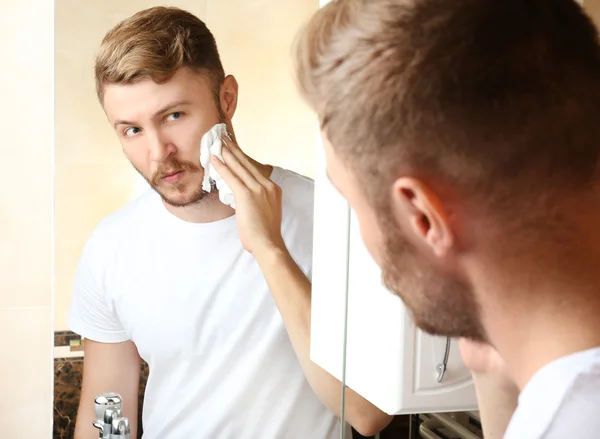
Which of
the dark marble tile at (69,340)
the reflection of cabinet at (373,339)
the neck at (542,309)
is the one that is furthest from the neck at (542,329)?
the dark marble tile at (69,340)

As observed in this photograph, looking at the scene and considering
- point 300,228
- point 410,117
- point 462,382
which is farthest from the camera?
point 300,228

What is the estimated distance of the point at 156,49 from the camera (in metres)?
1.49

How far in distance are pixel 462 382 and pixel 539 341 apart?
20.5 inches

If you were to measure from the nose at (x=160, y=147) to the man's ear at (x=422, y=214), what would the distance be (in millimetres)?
851

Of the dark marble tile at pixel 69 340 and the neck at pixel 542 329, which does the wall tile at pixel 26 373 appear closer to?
the dark marble tile at pixel 69 340

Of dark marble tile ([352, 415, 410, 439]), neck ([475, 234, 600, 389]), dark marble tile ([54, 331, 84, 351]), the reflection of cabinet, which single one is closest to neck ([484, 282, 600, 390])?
neck ([475, 234, 600, 389])

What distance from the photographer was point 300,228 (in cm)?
151

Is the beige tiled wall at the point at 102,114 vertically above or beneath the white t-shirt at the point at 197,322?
above

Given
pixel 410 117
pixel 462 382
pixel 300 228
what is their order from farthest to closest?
pixel 300 228 → pixel 462 382 → pixel 410 117

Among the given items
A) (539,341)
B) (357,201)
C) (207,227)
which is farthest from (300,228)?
(539,341)

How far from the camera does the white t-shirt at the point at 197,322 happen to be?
5.03ft

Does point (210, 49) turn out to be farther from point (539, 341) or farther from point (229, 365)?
point (539, 341)

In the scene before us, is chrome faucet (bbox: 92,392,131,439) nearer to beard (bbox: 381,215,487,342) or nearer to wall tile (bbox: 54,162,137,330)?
wall tile (bbox: 54,162,137,330)

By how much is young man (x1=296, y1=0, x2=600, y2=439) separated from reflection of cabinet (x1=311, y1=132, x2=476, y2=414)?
1.43ft
